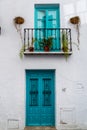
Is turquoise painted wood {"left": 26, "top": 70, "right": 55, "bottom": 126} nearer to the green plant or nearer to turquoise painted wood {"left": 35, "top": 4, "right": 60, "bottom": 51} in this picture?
the green plant

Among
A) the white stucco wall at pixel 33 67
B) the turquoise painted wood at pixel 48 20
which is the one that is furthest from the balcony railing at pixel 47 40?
the white stucco wall at pixel 33 67

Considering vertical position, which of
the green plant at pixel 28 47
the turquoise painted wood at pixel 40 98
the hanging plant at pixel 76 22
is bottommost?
the turquoise painted wood at pixel 40 98

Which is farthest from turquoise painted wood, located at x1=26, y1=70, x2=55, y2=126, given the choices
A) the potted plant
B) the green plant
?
the potted plant

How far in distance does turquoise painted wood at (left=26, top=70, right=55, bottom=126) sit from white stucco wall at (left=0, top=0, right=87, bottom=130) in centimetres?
37

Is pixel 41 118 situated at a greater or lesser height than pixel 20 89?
lesser

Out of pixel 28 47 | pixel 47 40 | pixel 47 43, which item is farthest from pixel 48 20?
pixel 28 47

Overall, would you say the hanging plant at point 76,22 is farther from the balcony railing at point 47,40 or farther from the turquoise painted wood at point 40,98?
the turquoise painted wood at point 40,98

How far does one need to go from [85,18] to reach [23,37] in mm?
2511

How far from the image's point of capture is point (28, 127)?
13383 mm

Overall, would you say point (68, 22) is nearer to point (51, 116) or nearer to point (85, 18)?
point (85, 18)

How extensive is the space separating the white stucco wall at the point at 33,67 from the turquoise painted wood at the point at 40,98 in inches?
14.4

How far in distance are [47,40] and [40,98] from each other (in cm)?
227

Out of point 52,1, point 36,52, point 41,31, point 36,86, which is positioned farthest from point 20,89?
point 52,1

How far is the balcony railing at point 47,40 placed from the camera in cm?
Answer: 1330
